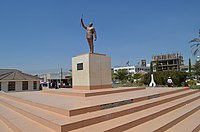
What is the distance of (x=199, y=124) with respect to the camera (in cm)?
581

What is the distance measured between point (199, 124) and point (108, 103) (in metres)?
3.09

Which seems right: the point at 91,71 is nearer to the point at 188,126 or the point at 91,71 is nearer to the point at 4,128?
the point at 4,128

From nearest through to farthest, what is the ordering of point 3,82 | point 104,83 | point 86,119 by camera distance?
point 86,119 → point 104,83 → point 3,82

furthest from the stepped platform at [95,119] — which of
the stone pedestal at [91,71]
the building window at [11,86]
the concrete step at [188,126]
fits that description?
the building window at [11,86]

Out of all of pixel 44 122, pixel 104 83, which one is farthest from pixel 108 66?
pixel 44 122

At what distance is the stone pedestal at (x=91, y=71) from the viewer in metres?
10.2

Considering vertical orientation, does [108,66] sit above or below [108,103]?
above

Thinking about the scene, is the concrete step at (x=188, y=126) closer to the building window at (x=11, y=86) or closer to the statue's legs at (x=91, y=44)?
the statue's legs at (x=91, y=44)

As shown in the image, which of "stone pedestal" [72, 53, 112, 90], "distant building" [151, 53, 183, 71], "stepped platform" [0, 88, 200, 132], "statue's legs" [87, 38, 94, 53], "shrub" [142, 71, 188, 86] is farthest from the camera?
"distant building" [151, 53, 183, 71]

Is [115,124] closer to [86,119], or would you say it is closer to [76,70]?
[86,119]

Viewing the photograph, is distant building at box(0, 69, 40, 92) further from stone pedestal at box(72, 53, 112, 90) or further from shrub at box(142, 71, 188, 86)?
shrub at box(142, 71, 188, 86)

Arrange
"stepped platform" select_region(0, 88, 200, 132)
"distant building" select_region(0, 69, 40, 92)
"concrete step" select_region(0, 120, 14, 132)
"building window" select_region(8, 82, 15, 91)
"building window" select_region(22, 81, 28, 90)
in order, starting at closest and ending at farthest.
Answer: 1. "stepped platform" select_region(0, 88, 200, 132)
2. "concrete step" select_region(0, 120, 14, 132)
3. "distant building" select_region(0, 69, 40, 92)
4. "building window" select_region(8, 82, 15, 91)
5. "building window" select_region(22, 81, 28, 90)

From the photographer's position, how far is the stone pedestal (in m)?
10.2

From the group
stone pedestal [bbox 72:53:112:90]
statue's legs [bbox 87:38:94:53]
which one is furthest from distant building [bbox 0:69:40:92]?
statue's legs [bbox 87:38:94:53]
